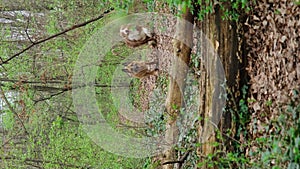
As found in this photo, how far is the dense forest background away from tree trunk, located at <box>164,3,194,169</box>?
1.0 inches

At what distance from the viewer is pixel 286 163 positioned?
2.32 metres

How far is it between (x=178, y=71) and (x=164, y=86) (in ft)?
5.23

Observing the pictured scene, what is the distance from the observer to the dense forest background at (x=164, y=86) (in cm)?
257

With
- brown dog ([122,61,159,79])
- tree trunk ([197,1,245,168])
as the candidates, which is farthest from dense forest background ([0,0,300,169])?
brown dog ([122,61,159,79])

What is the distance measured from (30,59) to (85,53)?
0.73m

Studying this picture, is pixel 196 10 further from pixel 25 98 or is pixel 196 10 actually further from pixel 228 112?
pixel 25 98

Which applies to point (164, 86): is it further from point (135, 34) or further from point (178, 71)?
point (135, 34)

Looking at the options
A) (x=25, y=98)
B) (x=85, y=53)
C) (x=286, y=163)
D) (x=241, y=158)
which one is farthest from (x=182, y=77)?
(x=25, y=98)

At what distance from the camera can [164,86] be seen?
18.0ft

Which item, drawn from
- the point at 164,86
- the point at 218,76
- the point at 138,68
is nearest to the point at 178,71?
the point at 138,68

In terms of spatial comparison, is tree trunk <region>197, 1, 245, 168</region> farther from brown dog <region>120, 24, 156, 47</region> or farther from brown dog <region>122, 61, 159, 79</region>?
brown dog <region>122, 61, 159, 79</region>

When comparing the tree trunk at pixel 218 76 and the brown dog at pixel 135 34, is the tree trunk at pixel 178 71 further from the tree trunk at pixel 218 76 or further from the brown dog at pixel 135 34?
the tree trunk at pixel 218 76

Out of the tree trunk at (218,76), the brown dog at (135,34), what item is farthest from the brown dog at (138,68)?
the tree trunk at (218,76)

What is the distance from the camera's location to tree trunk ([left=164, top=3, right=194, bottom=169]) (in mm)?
3627
